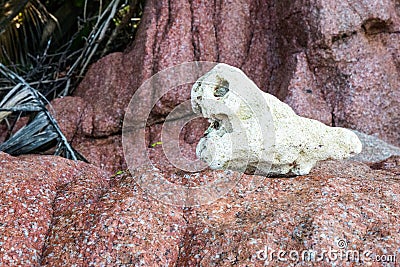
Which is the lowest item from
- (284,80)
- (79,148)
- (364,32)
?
(79,148)

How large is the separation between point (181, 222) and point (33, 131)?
2021mm

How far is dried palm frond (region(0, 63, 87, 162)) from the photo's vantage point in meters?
3.91

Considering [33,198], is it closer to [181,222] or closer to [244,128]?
[181,222]

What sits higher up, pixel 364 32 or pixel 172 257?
pixel 364 32

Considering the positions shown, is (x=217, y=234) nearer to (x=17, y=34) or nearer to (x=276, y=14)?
(x=276, y=14)

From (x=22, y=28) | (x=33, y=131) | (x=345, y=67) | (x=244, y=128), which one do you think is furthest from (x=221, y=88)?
(x=22, y=28)

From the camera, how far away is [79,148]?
4957 mm

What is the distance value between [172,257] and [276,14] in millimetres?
3415

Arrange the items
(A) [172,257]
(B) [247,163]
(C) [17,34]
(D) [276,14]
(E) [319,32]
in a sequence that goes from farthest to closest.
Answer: (C) [17,34] → (D) [276,14] → (E) [319,32] → (B) [247,163] → (A) [172,257]

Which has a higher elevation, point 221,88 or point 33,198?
point 221,88

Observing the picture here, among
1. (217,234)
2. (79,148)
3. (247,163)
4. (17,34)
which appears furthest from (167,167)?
(17,34)

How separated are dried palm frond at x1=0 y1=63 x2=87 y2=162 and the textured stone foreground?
39.0 inches

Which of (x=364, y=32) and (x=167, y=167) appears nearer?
(x=167, y=167)

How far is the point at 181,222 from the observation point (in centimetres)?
256
